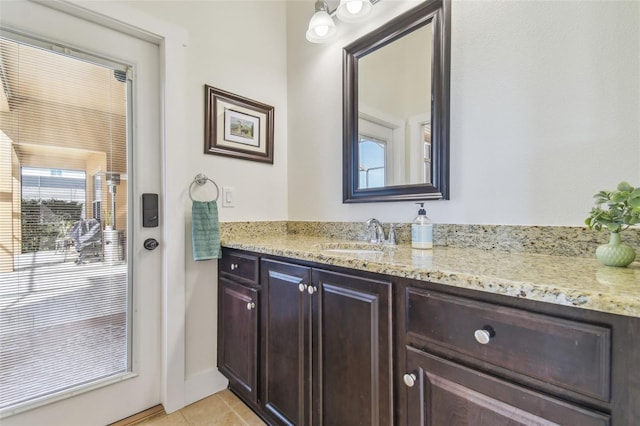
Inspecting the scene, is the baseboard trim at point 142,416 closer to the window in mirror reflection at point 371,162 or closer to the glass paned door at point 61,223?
the glass paned door at point 61,223

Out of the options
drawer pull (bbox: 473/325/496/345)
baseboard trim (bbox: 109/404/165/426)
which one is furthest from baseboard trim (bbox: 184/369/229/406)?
drawer pull (bbox: 473/325/496/345)

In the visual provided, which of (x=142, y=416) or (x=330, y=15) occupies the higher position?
(x=330, y=15)

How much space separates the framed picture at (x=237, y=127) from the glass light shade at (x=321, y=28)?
54cm

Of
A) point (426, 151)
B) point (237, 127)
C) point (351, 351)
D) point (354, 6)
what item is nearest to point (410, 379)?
point (351, 351)

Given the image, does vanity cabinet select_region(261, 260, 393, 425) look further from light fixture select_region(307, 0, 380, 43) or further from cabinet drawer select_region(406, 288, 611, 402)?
light fixture select_region(307, 0, 380, 43)

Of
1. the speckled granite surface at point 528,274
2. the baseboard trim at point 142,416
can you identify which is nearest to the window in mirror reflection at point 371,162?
the speckled granite surface at point 528,274

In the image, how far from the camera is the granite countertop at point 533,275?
1.73ft

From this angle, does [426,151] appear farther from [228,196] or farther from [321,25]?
[228,196]

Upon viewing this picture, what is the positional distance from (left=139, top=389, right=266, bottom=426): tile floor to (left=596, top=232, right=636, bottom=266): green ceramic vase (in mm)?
1598

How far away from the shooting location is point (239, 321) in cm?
151

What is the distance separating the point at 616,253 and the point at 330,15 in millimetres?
1821

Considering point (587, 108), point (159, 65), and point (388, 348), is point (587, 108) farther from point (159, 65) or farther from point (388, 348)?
point (159, 65)

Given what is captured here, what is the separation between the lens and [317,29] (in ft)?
5.55

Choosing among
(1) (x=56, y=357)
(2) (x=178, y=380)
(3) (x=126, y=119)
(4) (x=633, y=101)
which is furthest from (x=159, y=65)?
(4) (x=633, y=101)
